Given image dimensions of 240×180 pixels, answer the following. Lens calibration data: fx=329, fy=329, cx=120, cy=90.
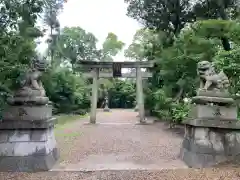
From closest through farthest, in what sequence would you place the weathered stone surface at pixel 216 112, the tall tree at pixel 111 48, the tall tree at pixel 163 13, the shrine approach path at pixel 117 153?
the weathered stone surface at pixel 216 112, the shrine approach path at pixel 117 153, the tall tree at pixel 163 13, the tall tree at pixel 111 48

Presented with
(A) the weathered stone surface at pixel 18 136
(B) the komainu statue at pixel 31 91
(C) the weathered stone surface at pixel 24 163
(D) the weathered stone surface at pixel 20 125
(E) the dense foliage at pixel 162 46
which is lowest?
(C) the weathered stone surface at pixel 24 163

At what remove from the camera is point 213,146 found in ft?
19.7

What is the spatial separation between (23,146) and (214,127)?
3.46m

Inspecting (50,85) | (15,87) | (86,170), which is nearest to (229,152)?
(86,170)

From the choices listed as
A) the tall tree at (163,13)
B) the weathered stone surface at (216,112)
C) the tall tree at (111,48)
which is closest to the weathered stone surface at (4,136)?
the weathered stone surface at (216,112)

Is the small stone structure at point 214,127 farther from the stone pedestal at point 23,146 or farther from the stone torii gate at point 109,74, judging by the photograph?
the stone torii gate at point 109,74

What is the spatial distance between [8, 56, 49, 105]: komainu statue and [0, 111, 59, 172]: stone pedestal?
0.37 metres

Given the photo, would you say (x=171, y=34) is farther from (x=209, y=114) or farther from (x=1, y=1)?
(x=1, y=1)

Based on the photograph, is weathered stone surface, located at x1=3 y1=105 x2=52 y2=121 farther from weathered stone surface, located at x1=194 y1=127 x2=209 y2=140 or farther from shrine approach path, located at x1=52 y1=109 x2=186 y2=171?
weathered stone surface, located at x1=194 y1=127 x2=209 y2=140

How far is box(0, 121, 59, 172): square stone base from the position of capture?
5.77 meters

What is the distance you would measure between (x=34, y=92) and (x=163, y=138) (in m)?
5.76

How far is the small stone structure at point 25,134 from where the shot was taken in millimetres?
5793

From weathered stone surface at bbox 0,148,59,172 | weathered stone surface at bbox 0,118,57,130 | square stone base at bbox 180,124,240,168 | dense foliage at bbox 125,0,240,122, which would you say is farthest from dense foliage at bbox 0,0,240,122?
square stone base at bbox 180,124,240,168

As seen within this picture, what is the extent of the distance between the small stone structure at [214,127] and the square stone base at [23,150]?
274 centimetres
